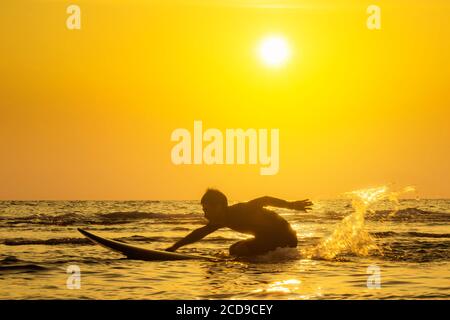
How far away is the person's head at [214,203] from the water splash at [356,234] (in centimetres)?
266

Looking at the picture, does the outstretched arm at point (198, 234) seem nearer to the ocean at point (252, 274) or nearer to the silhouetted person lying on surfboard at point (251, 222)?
the silhouetted person lying on surfboard at point (251, 222)

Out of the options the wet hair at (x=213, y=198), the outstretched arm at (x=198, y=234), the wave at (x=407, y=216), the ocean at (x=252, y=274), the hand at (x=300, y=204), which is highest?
the wet hair at (x=213, y=198)

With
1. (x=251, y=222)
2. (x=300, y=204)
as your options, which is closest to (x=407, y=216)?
(x=251, y=222)

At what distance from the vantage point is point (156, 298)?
27.6 feet

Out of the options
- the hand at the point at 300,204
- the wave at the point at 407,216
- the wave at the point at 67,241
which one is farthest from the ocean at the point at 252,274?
the wave at the point at 407,216

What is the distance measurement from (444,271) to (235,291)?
3993 millimetres

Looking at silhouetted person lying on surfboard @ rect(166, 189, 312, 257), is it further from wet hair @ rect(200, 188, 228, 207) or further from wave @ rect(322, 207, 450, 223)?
wave @ rect(322, 207, 450, 223)

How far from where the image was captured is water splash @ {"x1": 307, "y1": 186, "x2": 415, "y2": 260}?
1332cm

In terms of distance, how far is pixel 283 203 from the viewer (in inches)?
427

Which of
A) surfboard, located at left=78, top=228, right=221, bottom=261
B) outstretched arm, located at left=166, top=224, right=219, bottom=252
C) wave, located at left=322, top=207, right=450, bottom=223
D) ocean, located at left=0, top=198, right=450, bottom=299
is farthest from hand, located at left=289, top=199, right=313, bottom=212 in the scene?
wave, located at left=322, top=207, right=450, bottom=223

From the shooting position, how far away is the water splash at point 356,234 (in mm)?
13319

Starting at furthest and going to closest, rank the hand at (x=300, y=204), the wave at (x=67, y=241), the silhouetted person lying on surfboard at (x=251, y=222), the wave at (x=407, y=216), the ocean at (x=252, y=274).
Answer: the wave at (x=407, y=216), the wave at (x=67, y=241), the silhouetted person lying on surfboard at (x=251, y=222), the hand at (x=300, y=204), the ocean at (x=252, y=274)
